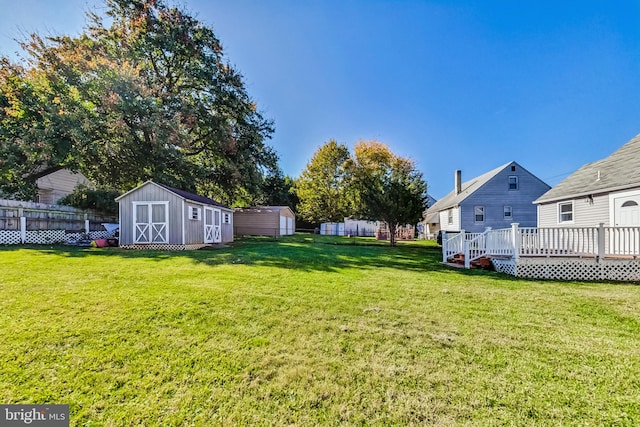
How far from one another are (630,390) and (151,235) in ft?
48.3

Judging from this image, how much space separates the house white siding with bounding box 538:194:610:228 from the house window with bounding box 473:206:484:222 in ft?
23.2

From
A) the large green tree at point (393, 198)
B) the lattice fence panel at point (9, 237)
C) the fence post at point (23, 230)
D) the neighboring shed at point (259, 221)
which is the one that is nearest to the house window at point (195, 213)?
the fence post at point (23, 230)

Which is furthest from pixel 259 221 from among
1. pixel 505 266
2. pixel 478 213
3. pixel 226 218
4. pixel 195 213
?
pixel 505 266

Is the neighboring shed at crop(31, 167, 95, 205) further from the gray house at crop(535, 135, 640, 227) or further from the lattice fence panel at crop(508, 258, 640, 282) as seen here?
the gray house at crop(535, 135, 640, 227)

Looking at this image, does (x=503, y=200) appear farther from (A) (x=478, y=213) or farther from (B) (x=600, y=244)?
(B) (x=600, y=244)

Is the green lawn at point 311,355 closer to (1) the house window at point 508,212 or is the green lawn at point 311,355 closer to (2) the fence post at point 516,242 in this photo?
(2) the fence post at point 516,242

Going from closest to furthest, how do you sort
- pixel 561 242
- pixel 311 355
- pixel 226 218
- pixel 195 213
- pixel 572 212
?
pixel 311 355
pixel 561 242
pixel 572 212
pixel 195 213
pixel 226 218

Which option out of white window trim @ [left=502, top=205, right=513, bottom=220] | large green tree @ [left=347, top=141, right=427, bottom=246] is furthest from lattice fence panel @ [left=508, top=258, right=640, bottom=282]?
white window trim @ [left=502, top=205, right=513, bottom=220]

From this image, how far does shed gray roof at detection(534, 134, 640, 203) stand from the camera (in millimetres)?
9781

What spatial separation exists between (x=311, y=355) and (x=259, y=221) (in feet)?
81.0

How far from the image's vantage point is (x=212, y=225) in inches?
618

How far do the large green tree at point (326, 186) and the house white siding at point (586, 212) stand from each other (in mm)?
22658

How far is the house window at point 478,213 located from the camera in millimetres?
20703

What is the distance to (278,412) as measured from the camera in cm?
233
